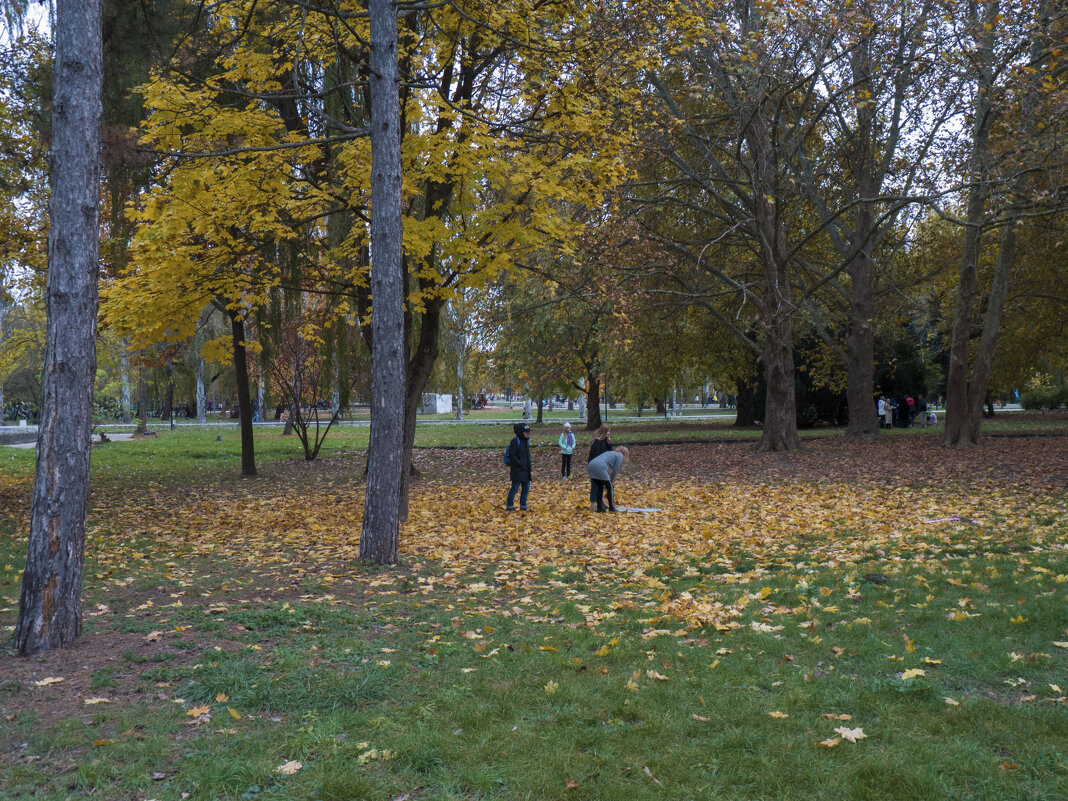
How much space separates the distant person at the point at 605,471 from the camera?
40.3ft

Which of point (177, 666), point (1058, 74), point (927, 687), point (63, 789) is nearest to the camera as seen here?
point (63, 789)

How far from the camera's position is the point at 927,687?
4.30 metres

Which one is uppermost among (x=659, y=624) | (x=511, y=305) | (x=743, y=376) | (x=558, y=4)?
(x=558, y=4)

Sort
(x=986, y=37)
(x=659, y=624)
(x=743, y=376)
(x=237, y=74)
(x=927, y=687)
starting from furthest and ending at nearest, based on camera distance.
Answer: (x=743, y=376) < (x=986, y=37) < (x=237, y=74) < (x=659, y=624) < (x=927, y=687)

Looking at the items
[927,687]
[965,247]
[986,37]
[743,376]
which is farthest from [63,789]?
[743,376]

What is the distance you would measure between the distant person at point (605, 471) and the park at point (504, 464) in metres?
0.08

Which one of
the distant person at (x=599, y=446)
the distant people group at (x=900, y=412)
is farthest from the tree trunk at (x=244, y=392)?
the distant people group at (x=900, y=412)

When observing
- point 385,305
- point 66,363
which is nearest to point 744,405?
point 385,305

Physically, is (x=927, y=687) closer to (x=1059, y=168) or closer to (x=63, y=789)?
(x=63, y=789)

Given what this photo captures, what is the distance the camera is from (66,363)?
5.31 m

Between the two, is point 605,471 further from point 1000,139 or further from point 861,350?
point 861,350

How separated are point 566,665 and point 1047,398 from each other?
5526 centimetres

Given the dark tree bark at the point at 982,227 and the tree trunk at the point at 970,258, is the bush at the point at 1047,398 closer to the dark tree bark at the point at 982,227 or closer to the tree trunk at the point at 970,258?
the dark tree bark at the point at 982,227

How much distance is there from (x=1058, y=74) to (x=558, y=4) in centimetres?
1366
